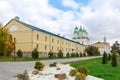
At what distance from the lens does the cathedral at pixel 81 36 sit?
121m

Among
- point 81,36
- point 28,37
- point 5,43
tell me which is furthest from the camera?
point 81,36

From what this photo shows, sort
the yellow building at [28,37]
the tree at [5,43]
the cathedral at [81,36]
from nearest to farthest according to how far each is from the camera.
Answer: the tree at [5,43]
the yellow building at [28,37]
the cathedral at [81,36]

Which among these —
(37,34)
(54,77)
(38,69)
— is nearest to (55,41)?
(37,34)

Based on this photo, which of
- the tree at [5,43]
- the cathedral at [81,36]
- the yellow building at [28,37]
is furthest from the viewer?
the cathedral at [81,36]

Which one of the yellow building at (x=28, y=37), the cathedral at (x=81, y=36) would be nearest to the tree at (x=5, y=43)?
the yellow building at (x=28, y=37)

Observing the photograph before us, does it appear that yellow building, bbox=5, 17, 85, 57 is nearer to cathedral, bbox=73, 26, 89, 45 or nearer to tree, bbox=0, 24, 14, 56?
tree, bbox=0, 24, 14, 56

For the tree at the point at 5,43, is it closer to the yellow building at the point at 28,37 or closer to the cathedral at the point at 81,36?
the yellow building at the point at 28,37

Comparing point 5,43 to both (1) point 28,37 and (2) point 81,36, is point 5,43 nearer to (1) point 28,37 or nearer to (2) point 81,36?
(1) point 28,37

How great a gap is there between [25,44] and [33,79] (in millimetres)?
41723

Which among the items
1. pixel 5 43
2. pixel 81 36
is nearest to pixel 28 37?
pixel 5 43

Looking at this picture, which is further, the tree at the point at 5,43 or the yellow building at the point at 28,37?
the yellow building at the point at 28,37

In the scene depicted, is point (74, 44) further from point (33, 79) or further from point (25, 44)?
point (33, 79)

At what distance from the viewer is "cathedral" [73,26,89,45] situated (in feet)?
398

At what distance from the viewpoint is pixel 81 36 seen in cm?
12162
